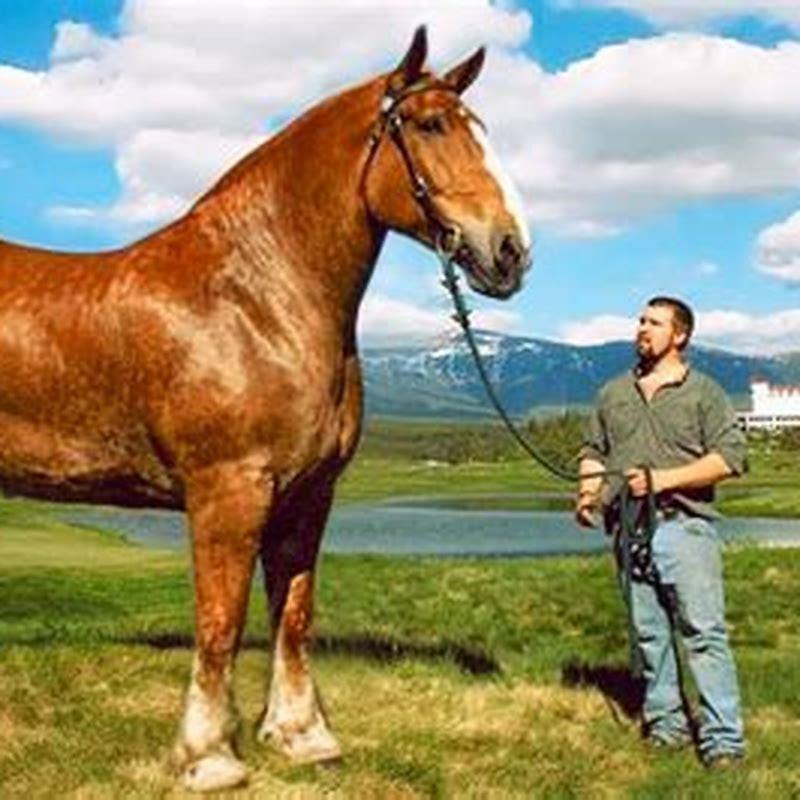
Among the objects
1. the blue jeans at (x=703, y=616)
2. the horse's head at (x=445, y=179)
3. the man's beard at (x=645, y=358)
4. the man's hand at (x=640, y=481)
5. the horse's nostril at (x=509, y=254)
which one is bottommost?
the blue jeans at (x=703, y=616)

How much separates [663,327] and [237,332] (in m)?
2.90

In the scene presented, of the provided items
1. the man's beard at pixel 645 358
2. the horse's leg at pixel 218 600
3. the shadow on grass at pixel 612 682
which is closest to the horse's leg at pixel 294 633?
the horse's leg at pixel 218 600

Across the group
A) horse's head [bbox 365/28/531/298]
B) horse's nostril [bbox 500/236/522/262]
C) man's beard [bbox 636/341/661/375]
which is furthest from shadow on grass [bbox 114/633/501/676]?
horse's nostril [bbox 500/236/522/262]

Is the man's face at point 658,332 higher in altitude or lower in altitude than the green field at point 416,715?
higher

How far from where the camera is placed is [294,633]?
7574 mm

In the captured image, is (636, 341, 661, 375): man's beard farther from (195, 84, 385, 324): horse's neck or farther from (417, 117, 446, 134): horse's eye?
(417, 117, 446, 134): horse's eye

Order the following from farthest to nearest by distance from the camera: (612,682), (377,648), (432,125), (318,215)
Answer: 1. (377,648)
2. (612,682)
3. (318,215)
4. (432,125)

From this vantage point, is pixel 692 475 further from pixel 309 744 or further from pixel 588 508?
pixel 309 744

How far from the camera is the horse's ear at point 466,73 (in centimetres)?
688

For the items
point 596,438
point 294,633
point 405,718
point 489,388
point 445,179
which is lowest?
point 405,718

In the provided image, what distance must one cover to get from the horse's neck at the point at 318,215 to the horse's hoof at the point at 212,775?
2383mm

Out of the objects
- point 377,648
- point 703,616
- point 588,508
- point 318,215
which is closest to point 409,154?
point 318,215

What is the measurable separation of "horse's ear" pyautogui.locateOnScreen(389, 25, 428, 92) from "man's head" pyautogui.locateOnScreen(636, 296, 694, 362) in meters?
2.39

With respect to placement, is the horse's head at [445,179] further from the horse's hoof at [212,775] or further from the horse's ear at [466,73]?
the horse's hoof at [212,775]
